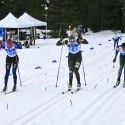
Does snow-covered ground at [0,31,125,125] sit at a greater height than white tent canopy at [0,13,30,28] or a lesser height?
lesser

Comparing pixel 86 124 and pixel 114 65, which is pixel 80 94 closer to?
pixel 86 124

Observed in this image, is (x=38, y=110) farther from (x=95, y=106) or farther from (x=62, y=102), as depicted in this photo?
(x=95, y=106)

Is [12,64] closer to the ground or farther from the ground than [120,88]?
farther from the ground

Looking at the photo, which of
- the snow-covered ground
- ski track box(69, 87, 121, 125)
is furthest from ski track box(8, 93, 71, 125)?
ski track box(69, 87, 121, 125)

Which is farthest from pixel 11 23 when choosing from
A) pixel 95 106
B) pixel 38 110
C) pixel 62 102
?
pixel 38 110

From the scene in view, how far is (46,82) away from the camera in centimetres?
1589

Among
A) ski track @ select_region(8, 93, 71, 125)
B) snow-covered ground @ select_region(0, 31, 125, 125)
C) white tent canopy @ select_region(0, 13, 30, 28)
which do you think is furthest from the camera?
white tent canopy @ select_region(0, 13, 30, 28)

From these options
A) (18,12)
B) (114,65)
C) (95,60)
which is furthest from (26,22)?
(18,12)

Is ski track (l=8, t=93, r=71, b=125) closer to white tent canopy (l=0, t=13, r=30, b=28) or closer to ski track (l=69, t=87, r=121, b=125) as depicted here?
ski track (l=69, t=87, r=121, b=125)

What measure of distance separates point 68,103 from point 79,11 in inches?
1864

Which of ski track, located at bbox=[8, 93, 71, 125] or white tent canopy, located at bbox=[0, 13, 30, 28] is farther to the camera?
white tent canopy, located at bbox=[0, 13, 30, 28]

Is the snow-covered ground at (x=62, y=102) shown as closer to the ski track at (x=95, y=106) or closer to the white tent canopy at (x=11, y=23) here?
the ski track at (x=95, y=106)

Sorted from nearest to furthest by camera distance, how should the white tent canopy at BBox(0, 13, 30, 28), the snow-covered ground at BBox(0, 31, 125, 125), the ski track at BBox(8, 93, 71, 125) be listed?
the ski track at BBox(8, 93, 71, 125) → the snow-covered ground at BBox(0, 31, 125, 125) → the white tent canopy at BBox(0, 13, 30, 28)

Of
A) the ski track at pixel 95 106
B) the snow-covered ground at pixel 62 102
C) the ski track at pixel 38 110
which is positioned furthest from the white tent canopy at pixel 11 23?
the ski track at pixel 38 110
